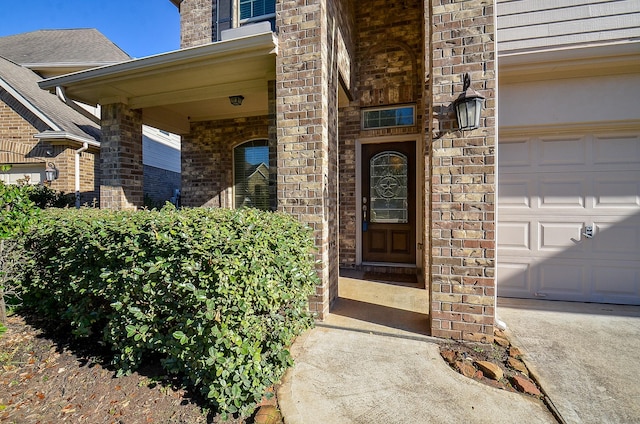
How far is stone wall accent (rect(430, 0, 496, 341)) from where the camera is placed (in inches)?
101

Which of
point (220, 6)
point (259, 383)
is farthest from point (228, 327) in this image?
point (220, 6)

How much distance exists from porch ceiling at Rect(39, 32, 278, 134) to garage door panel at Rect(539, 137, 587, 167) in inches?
136

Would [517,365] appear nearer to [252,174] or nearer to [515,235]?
[515,235]

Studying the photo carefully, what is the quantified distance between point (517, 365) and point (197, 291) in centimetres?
241

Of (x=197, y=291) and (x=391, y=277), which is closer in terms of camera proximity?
(x=197, y=291)

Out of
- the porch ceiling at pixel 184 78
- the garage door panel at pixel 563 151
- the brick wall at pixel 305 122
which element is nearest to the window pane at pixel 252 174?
the porch ceiling at pixel 184 78

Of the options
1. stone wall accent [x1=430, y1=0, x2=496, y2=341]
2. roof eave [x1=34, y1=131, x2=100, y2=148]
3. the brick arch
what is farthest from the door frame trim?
roof eave [x1=34, y1=131, x2=100, y2=148]

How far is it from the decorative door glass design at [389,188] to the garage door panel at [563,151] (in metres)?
1.87

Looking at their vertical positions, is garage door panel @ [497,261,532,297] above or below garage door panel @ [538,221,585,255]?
below

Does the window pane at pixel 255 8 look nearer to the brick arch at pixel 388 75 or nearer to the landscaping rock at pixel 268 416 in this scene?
the brick arch at pixel 388 75

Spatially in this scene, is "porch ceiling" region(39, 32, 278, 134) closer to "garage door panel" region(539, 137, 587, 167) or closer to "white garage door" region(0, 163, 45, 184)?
"garage door panel" region(539, 137, 587, 167)

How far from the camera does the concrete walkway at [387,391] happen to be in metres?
1.78

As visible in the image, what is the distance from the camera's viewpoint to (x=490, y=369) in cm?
216

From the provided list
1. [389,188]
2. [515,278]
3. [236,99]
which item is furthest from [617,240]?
[236,99]
